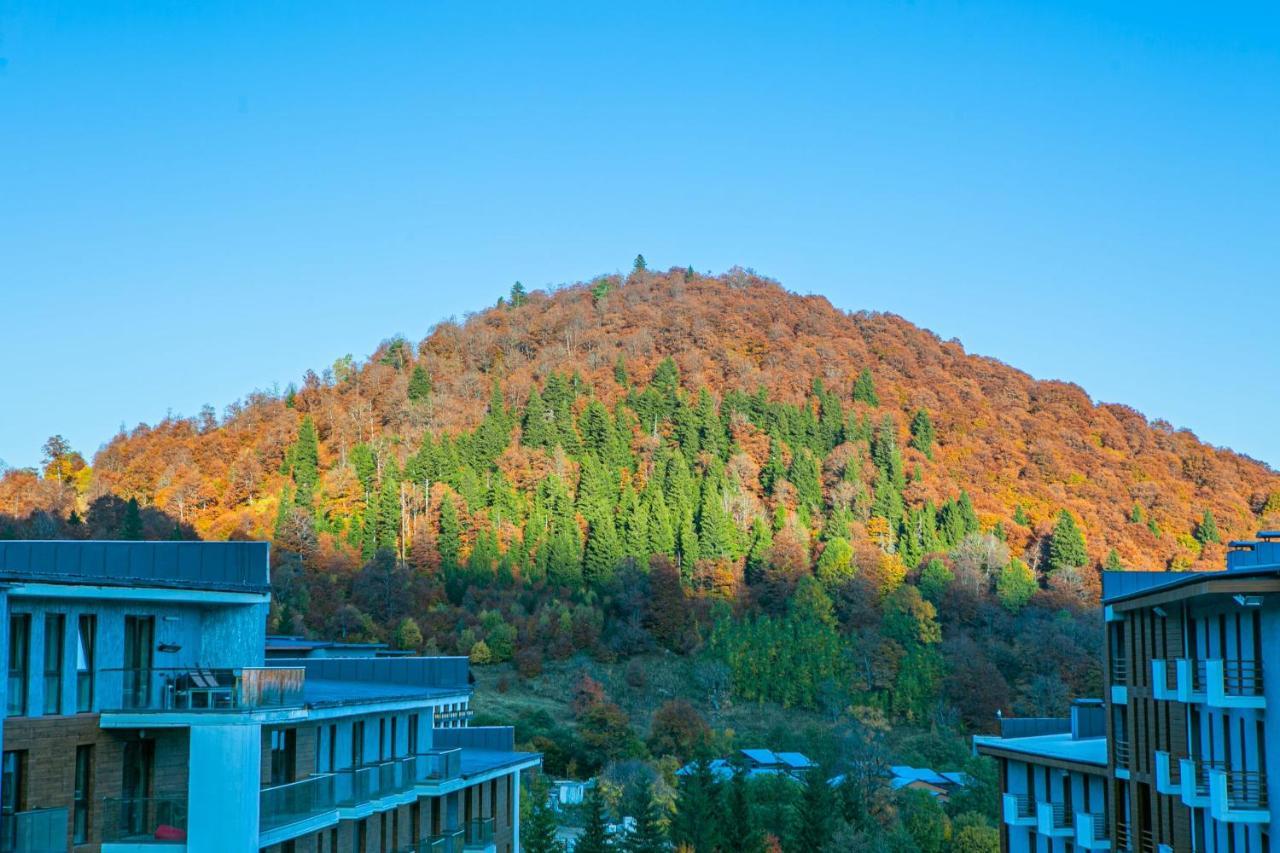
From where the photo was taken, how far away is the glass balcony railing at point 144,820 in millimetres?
22328

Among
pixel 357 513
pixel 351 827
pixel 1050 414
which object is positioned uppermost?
pixel 1050 414

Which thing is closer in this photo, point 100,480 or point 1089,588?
point 1089,588

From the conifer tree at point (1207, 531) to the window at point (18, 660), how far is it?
140m

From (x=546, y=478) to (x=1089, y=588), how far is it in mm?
48937

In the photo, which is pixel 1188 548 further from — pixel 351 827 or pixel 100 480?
pixel 351 827

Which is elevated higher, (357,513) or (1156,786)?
(357,513)

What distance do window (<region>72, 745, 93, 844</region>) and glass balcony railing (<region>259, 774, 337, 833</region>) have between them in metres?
2.72

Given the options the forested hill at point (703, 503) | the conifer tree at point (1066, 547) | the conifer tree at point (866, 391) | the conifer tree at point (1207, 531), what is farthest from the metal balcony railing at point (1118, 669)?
the conifer tree at point (866, 391)

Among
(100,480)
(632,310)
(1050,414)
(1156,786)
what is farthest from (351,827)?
(632,310)

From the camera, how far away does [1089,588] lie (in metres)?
125

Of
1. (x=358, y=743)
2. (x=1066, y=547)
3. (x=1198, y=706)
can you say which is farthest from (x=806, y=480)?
(x=358, y=743)

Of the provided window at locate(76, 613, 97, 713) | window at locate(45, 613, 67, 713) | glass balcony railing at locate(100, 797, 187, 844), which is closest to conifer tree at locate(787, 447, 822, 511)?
glass balcony railing at locate(100, 797, 187, 844)

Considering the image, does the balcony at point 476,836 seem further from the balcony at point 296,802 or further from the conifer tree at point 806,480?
the conifer tree at point 806,480

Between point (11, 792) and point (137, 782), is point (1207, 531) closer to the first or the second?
point (137, 782)
